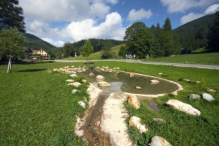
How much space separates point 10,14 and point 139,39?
153ft

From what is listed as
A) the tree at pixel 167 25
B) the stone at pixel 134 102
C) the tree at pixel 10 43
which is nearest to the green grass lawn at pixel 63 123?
the stone at pixel 134 102

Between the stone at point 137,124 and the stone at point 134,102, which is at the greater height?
the stone at point 134,102

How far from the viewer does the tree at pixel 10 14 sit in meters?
35.7

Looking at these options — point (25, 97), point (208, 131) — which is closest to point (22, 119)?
point (25, 97)

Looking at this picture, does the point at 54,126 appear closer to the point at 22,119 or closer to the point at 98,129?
the point at 22,119

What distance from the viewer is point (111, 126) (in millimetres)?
6188

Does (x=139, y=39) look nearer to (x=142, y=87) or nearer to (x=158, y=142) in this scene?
(x=142, y=87)

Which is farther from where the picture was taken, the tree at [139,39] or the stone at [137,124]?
the tree at [139,39]

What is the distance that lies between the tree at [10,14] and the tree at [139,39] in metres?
42.8

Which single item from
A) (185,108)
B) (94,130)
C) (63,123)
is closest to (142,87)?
(185,108)

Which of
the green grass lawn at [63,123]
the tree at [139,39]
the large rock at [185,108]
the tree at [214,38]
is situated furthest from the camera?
the tree at [214,38]

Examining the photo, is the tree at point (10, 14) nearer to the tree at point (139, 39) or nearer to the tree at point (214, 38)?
the tree at point (139, 39)

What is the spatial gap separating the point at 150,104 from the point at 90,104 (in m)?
4.18

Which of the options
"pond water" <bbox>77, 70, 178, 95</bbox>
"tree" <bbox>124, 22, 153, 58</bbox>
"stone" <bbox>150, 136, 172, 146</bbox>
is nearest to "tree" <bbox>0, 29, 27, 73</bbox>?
"pond water" <bbox>77, 70, 178, 95</bbox>
